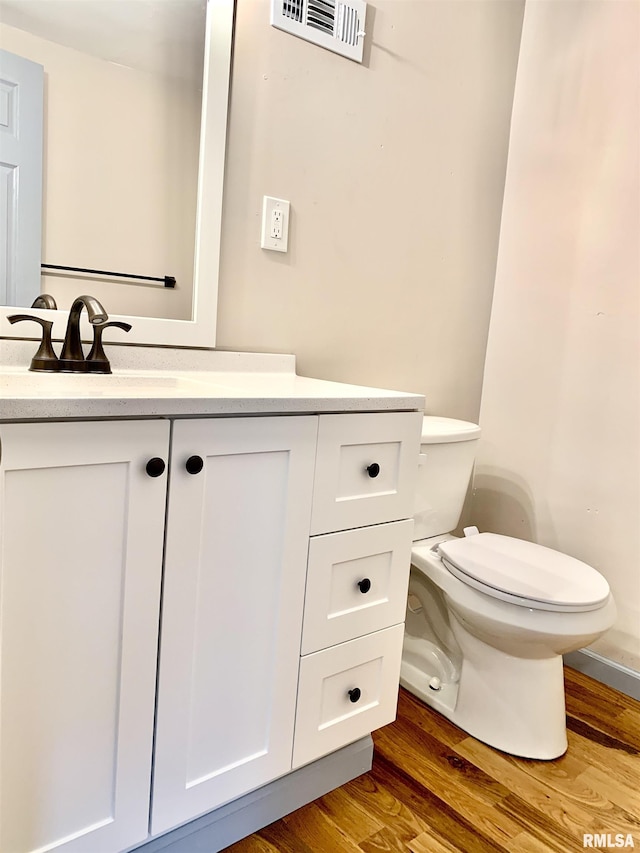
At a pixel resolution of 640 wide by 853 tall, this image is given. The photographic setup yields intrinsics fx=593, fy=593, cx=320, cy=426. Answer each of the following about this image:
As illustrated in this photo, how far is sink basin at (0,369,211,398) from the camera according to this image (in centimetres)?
96

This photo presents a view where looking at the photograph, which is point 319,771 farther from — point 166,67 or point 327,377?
point 166,67

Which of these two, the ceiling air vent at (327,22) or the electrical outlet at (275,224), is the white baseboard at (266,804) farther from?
the ceiling air vent at (327,22)

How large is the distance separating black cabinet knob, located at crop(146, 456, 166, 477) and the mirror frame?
54 centimetres

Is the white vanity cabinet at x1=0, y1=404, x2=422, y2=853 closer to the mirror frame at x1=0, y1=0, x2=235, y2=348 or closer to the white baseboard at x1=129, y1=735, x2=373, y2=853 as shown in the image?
the white baseboard at x1=129, y1=735, x2=373, y2=853

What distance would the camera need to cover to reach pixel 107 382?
1.14 metres

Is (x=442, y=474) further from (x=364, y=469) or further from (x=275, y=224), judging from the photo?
(x=275, y=224)

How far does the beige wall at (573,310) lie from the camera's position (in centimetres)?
172

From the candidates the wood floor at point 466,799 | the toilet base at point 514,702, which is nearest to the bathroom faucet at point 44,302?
the wood floor at point 466,799

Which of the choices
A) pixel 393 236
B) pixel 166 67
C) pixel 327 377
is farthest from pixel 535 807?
pixel 166 67

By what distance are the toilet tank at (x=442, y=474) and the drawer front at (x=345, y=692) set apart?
43cm

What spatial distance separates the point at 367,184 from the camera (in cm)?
166

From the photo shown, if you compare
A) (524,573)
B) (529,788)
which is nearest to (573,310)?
(524,573)

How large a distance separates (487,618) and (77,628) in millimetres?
922

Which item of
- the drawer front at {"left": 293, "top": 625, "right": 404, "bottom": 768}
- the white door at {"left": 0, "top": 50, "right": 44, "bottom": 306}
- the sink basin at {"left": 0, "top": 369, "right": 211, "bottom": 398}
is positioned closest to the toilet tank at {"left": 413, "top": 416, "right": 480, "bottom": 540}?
the drawer front at {"left": 293, "top": 625, "right": 404, "bottom": 768}
